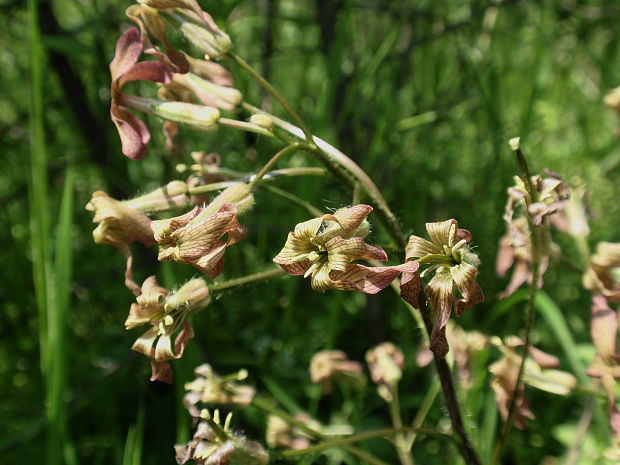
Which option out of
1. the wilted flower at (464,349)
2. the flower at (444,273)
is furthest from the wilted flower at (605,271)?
the flower at (444,273)

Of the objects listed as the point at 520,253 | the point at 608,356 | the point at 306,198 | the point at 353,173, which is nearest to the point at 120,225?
the point at 353,173

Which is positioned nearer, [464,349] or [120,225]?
[120,225]

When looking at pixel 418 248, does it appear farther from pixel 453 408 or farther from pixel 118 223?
pixel 118 223

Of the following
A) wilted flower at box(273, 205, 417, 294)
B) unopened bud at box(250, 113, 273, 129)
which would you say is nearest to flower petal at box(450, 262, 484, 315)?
wilted flower at box(273, 205, 417, 294)

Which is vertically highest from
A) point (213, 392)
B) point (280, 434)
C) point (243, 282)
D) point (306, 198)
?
point (243, 282)

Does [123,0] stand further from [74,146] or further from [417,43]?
[417,43]

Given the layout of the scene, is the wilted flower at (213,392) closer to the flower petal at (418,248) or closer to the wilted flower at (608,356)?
the flower petal at (418,248)
